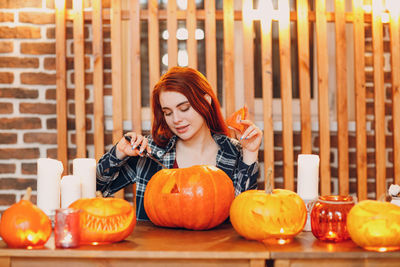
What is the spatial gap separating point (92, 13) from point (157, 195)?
152 cm

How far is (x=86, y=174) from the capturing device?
1188mm

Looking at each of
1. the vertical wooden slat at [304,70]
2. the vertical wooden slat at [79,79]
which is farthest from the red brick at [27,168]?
the vertical wooden slat at [304,70]

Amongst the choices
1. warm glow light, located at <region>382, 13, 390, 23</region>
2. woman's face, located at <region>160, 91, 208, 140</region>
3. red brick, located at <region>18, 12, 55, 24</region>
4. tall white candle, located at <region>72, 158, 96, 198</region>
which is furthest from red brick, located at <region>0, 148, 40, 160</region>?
warm glow light, located at <region>382, 13, 390, 23</region>

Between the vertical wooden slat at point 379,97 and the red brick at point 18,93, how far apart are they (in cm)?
183

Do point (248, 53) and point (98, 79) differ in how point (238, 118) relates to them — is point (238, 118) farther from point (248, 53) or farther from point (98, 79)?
point (98, 79)

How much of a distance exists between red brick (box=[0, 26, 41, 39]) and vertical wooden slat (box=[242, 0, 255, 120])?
1101 millimetres

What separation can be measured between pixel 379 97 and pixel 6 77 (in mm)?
1995

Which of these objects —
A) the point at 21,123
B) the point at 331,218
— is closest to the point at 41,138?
the point at 21,123

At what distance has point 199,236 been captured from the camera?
3.36ft

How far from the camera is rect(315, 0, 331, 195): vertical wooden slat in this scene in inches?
93.5

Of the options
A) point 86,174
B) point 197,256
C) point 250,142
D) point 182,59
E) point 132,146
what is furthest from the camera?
point 182,59

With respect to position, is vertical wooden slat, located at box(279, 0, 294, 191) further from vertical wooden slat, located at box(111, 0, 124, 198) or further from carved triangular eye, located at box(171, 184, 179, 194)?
carved triangular eye, located at box(171, 184, 179, 194)

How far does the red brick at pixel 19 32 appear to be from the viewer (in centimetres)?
236

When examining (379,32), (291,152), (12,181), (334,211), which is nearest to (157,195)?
(334,211)
